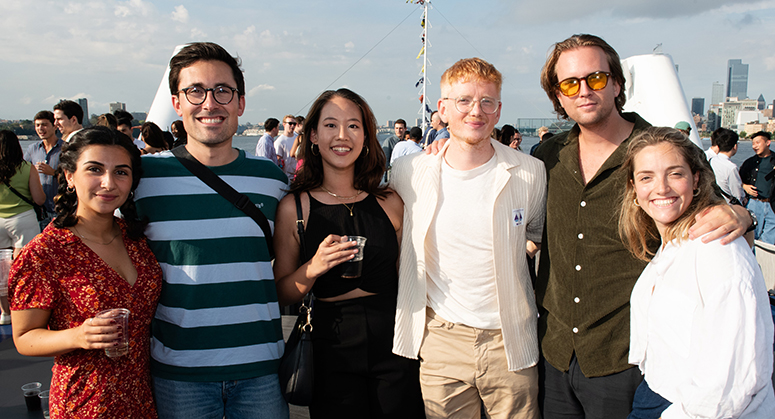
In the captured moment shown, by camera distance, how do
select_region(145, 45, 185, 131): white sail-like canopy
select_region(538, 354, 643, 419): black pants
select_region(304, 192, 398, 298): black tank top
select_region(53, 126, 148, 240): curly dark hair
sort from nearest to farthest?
1. select_region(53, 126, 148, 240): curly dark hair
2. select_region(538, 354, 643, 419): black pants
3. select_region(304, 192, 398, 298): black tank top
4. select_region(145, 45, 185, 131): white sail-like canopy

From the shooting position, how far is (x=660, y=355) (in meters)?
1.79

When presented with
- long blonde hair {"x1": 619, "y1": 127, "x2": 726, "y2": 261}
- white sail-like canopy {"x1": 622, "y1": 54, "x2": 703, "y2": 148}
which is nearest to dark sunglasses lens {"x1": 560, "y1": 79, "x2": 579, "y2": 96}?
long blonde hair {"x1": 619, "y1": 127, "x2": 726, "y2": 261}

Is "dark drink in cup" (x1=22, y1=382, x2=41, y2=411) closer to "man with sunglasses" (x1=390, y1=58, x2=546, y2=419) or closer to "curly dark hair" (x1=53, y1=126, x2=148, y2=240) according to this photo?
"curly dark hair" (x1=53, y1=126, x2=148, y2=240)

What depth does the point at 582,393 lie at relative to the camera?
7.50ft

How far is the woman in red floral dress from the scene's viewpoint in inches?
69.9

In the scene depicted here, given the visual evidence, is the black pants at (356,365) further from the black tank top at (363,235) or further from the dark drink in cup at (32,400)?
the dark drink in cup at (32,400)

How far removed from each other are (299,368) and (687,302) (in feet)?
5.40

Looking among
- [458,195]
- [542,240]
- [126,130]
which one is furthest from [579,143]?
[126,130]

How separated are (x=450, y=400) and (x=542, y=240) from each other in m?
1.02

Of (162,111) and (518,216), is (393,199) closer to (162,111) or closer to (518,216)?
(518,216)

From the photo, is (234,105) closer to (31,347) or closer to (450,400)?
(31,347)

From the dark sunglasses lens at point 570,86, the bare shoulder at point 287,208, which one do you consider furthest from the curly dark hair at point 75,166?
the dark sunglasses lens at point 570,86

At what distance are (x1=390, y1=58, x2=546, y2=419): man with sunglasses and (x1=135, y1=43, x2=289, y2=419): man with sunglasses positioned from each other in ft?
2.43

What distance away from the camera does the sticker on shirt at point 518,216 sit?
237cm
